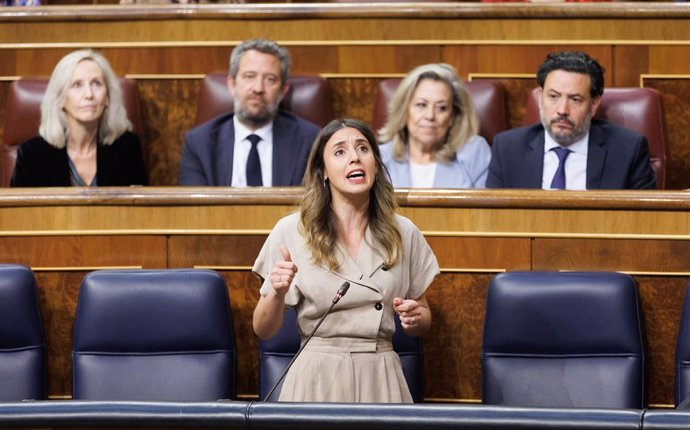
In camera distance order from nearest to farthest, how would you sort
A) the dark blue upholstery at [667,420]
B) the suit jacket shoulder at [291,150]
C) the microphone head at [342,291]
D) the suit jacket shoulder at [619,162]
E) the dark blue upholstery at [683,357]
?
1. the dark blue upholstery at [667,420]
2. the microphone head at [342,291]
3. the dark blue upholstery at [683,357]
4. the suit jacket shoulder at [619,162]
5. the suit jacket shoulder at [291,150]

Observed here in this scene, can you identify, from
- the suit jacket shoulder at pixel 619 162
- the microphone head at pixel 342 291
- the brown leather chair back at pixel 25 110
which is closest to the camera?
the microphone head at pixel 342 291

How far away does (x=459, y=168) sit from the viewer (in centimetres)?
139

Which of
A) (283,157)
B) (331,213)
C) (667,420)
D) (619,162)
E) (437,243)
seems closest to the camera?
(667,420)

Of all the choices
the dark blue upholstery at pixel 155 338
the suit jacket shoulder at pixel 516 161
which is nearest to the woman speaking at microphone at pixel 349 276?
the dark blue upholstery at pixel 155 338

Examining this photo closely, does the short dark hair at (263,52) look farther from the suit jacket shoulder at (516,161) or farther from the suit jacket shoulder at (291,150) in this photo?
the suit jacket shoulder at (516,161)

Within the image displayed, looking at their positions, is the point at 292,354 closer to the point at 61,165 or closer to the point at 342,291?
the point at 342,291

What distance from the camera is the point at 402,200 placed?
1.11 meters

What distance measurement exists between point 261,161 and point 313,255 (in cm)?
48

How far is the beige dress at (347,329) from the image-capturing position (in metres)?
0.95

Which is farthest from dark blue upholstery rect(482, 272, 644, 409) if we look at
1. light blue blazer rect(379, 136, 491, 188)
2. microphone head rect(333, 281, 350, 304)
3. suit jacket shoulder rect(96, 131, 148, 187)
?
suit jacket shoulder rect(96, 131, 148, 187)

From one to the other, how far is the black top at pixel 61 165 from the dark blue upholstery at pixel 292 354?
0.44 meters

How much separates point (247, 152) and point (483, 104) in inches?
11.9

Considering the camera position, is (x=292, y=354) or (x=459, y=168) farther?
(x=459, y=168)

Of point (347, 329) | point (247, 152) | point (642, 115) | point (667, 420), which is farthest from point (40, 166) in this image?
point (667, 420)
